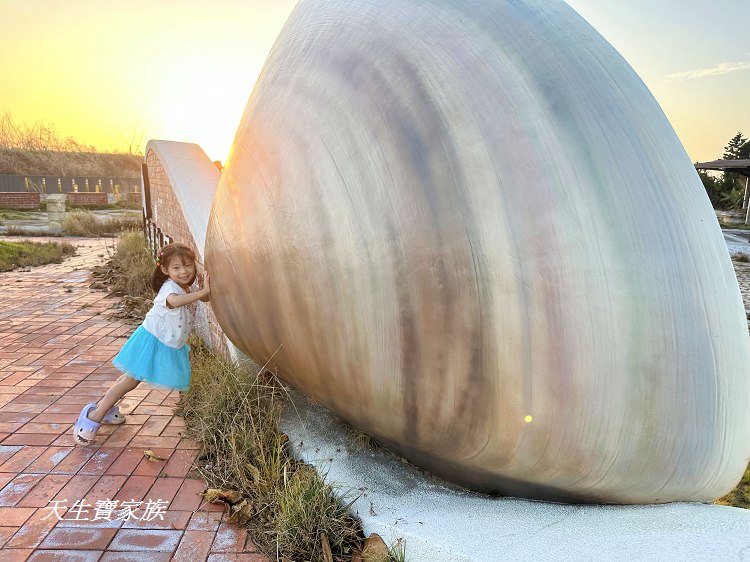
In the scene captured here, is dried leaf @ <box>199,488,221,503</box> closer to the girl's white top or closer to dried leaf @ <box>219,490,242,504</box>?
dried leaf @ <box>219,490,242,504</box>

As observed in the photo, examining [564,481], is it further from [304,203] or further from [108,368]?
[108,368]

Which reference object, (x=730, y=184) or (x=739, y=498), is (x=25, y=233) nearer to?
(x=739, y=498)

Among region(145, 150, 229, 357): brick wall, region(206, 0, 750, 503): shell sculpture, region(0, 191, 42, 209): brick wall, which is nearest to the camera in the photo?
region(206, 0, 750, 503): shell sculpture

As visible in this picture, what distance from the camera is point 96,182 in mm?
41344

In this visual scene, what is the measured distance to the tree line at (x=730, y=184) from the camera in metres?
29.4

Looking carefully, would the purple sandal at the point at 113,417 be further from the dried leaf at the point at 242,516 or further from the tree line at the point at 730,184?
the tree line at the point at 730,184

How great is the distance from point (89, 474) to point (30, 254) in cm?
942

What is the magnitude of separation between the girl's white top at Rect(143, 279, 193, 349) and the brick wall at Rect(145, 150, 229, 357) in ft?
1.87

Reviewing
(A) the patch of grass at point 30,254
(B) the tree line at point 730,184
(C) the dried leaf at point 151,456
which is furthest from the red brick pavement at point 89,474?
(B) the tree line at point 730,184

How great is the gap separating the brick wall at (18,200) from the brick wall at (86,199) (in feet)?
4.69

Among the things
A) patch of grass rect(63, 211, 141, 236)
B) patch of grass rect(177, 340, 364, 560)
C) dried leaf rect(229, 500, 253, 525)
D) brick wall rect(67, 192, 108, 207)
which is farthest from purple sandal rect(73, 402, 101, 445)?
brick wall rect(67, 192, 108, 207)

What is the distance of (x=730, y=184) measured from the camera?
3141cm

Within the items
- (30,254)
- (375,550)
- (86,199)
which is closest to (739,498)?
(375,550)

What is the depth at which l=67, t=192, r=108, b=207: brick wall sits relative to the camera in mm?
25453
